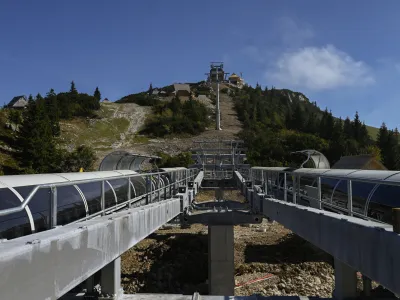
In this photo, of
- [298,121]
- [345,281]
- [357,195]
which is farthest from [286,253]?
[298,121]

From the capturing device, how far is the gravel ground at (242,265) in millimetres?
20172

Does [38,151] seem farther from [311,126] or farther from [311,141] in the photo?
[311,126]

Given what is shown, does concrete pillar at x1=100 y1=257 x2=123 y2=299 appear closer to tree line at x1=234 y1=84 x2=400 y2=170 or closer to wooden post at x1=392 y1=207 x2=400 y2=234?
wooden post at x1=392 y1=207 x2=400 y2=234

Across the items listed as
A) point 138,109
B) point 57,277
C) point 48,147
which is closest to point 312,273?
point 57,277

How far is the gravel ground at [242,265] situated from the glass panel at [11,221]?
16.4m

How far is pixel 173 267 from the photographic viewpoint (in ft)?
80.3

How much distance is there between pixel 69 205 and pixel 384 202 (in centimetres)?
486

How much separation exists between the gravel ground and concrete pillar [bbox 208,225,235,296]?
846mm

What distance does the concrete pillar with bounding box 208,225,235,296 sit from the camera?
68.6ft

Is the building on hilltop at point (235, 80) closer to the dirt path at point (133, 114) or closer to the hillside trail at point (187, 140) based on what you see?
the hillside trail at point (187, 140)

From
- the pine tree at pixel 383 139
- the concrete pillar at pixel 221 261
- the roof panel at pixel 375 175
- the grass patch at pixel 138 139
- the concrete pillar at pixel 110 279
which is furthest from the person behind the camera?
the grass patch at pixel 138 139

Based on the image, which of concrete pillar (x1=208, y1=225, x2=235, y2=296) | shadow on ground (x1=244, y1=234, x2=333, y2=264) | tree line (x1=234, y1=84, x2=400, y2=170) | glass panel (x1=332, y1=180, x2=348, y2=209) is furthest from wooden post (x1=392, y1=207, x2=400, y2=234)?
tree line (x1=234, y1=84, x2=400, y2=170)

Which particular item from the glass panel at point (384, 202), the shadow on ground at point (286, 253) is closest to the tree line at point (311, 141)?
the shadow on ground at point (286, 253)

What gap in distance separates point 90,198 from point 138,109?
9095cm
